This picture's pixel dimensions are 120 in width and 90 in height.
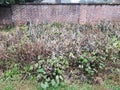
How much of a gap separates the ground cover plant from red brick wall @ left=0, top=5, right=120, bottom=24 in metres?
5.28

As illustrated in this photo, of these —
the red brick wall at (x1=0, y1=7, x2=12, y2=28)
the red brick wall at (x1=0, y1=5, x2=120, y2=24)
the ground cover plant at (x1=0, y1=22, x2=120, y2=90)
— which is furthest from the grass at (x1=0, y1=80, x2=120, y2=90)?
the red brick wall at (x1=0, y1=7, x2=12, y2=28)

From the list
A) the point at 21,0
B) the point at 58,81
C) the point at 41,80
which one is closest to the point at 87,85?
the point at 58,81

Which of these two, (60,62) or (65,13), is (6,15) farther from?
(60,62)

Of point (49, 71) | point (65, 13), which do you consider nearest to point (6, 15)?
point (65, 13)

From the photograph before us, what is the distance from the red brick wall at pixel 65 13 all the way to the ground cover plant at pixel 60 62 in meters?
5.28

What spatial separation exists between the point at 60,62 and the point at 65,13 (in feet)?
21.1

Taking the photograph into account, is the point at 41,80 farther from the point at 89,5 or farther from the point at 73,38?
the point at 89,5

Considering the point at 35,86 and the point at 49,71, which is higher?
the point at 49,71

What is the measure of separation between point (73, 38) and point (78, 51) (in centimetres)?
71

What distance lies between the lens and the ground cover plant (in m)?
4.50

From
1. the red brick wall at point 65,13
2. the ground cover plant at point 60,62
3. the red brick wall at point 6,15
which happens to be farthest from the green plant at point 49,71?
the red brick wall at point 6,15

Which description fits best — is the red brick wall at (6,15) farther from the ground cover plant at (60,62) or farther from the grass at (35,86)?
the grass at (35,86)

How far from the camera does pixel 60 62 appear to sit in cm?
463

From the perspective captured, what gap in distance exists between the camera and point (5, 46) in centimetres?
533
